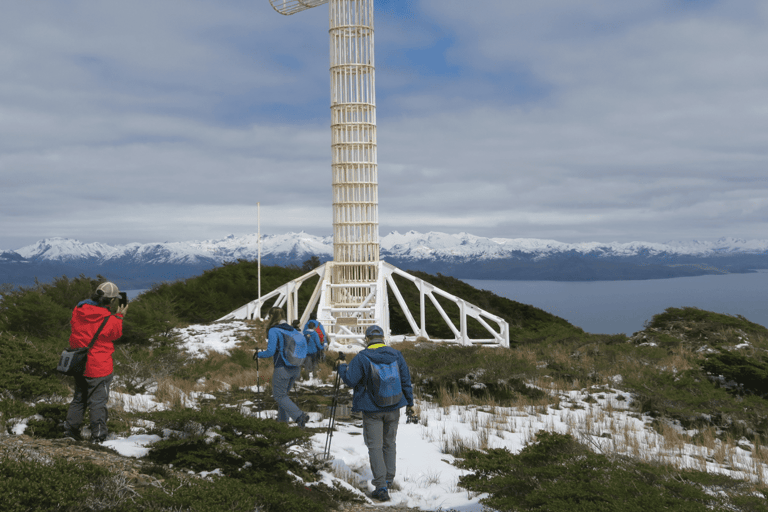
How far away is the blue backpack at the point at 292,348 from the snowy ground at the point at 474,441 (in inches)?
38.6

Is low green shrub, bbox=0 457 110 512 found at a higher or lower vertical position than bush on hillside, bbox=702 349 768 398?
higher

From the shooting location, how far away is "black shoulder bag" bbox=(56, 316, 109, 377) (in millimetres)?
5130

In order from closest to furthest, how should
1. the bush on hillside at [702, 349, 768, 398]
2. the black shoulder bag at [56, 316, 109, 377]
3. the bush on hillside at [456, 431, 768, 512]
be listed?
the bush on hillside at [456, 431, 768, 512]
the black shoulder bag at [56, 316, 109, 377]
the bush on hillside at [702, 349, 768, 398]

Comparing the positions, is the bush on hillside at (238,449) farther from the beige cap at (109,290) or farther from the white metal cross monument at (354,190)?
the white metal cross monument at (354,190)

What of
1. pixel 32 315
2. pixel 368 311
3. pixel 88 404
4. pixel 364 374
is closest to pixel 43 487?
pixel 88 404

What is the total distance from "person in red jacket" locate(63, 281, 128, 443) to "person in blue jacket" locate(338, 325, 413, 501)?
2316 millimetres

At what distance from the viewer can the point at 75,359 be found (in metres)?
5.19

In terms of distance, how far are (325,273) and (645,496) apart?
16191mm

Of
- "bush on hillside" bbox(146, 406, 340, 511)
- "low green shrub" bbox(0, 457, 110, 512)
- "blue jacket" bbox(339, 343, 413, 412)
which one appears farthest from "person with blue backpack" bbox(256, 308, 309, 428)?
"low green shrub" bbox(0, 457, 110, 512)

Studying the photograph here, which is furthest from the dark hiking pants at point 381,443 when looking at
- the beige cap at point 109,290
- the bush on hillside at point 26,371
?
the bush on hillside at point 26,371

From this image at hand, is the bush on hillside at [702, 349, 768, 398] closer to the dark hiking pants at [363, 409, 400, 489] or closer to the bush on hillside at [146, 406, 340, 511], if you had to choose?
the dark hiking pants at [363, 409, 400, 489]

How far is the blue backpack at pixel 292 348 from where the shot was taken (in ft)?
23.3

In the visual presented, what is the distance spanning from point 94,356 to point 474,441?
15.4 feet

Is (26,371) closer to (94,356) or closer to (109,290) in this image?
(94,356)
